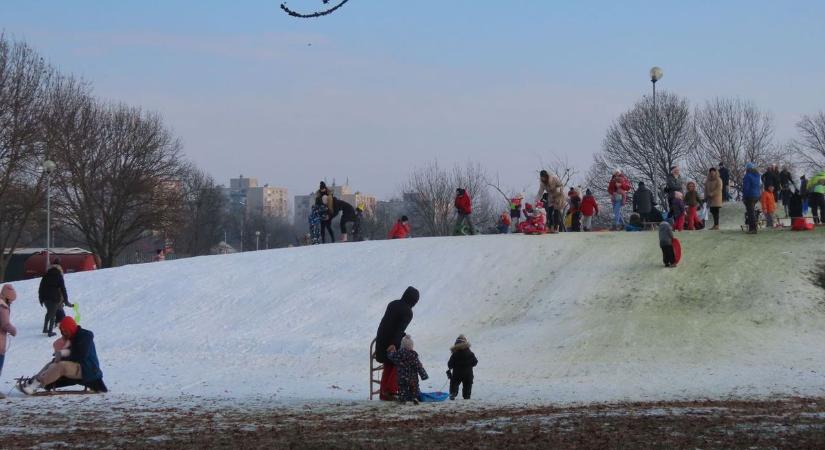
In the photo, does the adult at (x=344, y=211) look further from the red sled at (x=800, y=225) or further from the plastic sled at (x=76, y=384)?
the plastic sled at (x=76, y=384)

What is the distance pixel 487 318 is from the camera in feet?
82.5

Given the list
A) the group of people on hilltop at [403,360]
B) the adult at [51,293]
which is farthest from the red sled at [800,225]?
the adult at [51,293]

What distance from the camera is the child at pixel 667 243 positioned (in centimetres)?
2554

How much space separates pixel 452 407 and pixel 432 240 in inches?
697

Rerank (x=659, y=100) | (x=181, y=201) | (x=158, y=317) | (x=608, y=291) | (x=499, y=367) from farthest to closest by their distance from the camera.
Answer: (x=659, y=100) → (x=181, y=201) → (x=158, y=317) → (x=608, y=291) → (x=499, y=367)

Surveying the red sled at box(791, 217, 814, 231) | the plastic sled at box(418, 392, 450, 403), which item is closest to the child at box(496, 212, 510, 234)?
the red sled at box(791, 217, 814, 231)

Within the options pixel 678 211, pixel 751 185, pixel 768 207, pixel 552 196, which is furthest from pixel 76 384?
pixel 768 207

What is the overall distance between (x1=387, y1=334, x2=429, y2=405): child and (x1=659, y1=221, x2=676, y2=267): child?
1204cm

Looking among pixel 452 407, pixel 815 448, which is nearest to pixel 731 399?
pixel 452 407

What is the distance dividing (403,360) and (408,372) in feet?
0.64

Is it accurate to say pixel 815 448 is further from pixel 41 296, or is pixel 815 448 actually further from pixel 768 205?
pixel 768 205

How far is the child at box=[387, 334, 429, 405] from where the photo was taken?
15312 millimetres

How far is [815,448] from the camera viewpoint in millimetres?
9930

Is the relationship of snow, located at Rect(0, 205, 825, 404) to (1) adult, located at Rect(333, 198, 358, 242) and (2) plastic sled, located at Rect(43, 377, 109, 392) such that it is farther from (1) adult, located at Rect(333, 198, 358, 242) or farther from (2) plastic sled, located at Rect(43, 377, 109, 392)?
(1) adult, located at Rect(333, 198, 358, 242)
